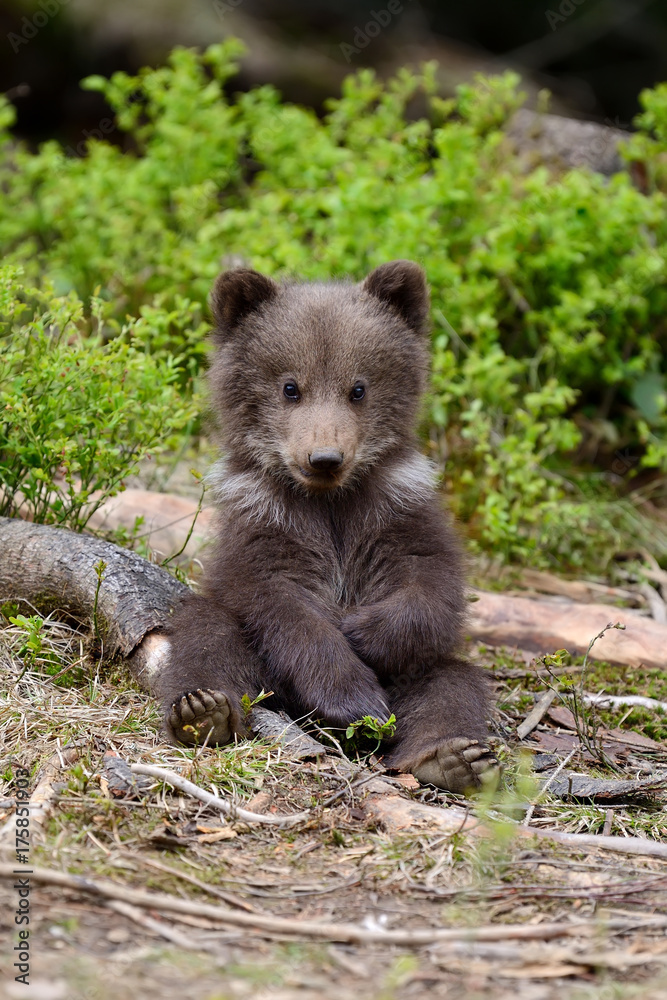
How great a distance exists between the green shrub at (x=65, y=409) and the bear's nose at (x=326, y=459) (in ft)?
3.73

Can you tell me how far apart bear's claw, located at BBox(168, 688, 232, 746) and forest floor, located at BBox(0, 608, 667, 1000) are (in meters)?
0.09

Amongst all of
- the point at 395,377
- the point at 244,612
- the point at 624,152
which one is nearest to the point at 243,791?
the point at 244,612

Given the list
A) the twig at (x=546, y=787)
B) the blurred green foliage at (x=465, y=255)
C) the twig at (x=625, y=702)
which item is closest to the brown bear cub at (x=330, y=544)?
the twig at (x=546, y=787)

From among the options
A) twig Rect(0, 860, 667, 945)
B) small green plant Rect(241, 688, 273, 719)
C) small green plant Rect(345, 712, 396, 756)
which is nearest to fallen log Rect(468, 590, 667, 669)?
small green plant Rect(345, 712, 396, 756)

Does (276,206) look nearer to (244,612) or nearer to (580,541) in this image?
(580,541)

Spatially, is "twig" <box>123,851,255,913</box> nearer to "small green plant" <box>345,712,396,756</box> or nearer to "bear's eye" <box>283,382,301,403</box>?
"small green plant" <box>345,712,396,756</box>

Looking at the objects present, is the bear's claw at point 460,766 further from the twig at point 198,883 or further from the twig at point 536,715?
the twig at point 198,883

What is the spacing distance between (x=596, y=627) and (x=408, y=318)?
211 cm

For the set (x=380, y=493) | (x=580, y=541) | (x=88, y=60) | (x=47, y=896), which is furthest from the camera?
(x=88, y=60)

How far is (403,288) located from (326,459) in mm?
1151

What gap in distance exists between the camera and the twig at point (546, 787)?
3.99 metres

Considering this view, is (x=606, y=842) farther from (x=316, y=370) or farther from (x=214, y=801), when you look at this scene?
(x=316, y=370)

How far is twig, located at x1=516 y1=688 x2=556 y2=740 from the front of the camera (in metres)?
4.97

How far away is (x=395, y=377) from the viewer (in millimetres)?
5023
